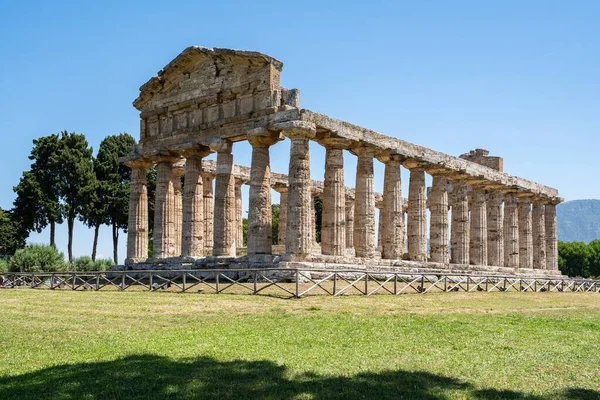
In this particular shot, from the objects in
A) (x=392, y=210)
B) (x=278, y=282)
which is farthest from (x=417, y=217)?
(x=278, y=282)

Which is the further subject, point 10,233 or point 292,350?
point 10,233

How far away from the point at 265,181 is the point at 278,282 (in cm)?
684

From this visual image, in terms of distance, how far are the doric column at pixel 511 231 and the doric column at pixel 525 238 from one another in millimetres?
1951

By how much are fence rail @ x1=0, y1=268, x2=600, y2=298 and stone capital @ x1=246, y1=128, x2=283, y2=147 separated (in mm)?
7520

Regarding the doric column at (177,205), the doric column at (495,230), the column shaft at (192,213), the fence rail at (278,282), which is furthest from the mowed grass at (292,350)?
the doric column at (495,230)

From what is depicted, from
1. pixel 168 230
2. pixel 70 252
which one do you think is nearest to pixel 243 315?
pixel 168 230

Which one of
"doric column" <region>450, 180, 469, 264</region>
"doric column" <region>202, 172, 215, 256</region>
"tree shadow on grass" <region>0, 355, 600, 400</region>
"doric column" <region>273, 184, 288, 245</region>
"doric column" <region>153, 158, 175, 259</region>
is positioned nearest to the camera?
"tree shadow on grass" <region>0, 355, 600, 400</region>

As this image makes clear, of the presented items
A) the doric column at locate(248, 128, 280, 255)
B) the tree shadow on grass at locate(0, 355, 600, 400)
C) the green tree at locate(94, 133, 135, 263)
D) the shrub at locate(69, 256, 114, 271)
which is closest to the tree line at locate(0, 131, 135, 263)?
the green tree at locate(94, 133, 135, 263)

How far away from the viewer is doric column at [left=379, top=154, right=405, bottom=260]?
132 feet

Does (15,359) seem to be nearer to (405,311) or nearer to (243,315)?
(243,315)

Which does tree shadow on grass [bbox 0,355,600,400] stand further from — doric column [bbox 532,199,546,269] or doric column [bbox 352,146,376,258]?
doric column [bbox 532,199,546,269]

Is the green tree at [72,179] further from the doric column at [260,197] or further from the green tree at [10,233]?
the doric column at [260,197]

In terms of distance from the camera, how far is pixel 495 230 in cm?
5134

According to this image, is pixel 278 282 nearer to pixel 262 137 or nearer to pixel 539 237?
pixel 262 137
